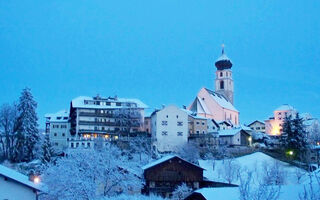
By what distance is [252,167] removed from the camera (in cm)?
4662

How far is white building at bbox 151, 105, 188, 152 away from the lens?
211 feet

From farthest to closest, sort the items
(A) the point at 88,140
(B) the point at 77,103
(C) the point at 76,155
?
(B) the point at 77,103 → (A) the point at 88,140 → (C) the point at 76,155

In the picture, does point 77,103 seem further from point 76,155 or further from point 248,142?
point 76,155

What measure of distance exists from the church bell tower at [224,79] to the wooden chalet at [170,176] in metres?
67.6

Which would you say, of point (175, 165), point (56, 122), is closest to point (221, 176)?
point (175, 165)

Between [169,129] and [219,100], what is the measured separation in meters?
29.8

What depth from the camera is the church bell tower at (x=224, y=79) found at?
108 metres

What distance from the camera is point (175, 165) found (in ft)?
136

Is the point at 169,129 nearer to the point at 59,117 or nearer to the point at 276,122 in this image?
the point at 59,117

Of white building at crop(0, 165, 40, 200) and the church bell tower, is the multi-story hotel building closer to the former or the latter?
white building at crop(0, 165, 40, 200)

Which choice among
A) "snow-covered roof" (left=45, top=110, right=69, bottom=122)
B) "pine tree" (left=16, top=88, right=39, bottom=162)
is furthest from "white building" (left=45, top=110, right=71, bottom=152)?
"pine tree" (left=16, top=88, right=39, bottom=162)

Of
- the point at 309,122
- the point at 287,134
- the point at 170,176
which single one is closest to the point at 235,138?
the point at 287,134

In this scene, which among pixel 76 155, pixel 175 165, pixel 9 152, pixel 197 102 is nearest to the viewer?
pixel 76 155

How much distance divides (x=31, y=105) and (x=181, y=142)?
26.0m
